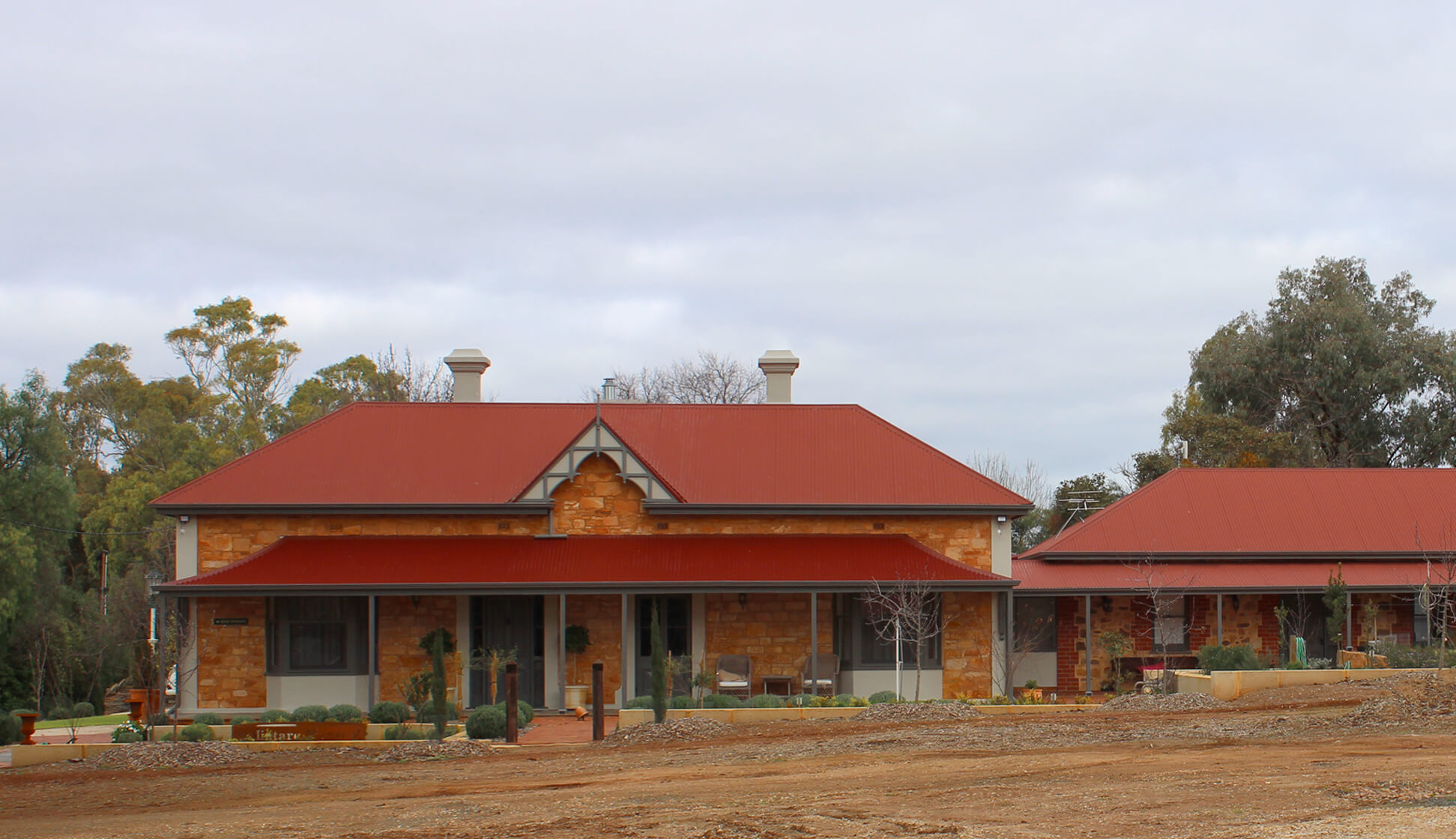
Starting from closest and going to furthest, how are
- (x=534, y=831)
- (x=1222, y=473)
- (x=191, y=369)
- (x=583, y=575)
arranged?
(x=534, y=831) < (x=583, y=575) < (x=1222, y=473) < (x=191, y=369)

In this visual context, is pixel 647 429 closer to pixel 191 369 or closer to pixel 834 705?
pixel 834 705

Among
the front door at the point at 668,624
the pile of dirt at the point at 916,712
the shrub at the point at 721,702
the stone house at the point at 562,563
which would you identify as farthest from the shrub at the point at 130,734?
the pile of dirt at the point at 916,712

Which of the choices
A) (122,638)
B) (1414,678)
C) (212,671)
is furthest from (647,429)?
(122,638)

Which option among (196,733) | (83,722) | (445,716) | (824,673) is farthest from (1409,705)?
(83,722)

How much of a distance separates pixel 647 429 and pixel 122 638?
22.6 m

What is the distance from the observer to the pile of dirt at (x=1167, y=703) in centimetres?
1981

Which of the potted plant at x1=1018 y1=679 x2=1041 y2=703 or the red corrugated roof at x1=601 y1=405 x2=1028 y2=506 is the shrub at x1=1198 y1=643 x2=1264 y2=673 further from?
the red corrugated roof at x1=601 y1=405 x2=1028 y2=506

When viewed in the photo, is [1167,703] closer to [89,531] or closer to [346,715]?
[346,715]

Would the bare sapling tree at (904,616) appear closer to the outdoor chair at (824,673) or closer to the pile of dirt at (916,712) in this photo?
the outdoor chair at (824,673)

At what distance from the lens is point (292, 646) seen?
77.2 ft

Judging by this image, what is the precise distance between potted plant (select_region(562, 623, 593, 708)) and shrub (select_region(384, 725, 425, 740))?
187 inches

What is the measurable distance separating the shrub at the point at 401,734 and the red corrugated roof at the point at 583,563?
12.0 ft

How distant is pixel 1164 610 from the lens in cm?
2597

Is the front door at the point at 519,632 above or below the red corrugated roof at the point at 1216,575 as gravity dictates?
below
